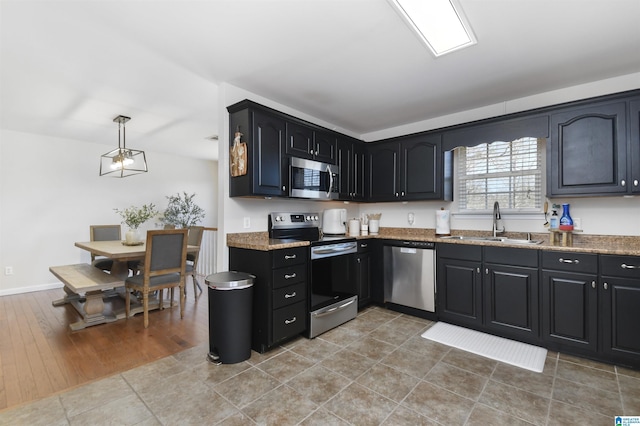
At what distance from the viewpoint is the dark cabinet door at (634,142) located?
2.34 metres

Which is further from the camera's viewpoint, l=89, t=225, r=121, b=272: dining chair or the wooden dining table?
l=89, t=225, r=121, b=272: dining chair

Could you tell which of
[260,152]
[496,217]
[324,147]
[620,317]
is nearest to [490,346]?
[620,317]

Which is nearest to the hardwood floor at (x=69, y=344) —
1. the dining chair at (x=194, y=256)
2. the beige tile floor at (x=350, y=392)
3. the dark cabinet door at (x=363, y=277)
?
the beige tile floor at (x=350, y=392)

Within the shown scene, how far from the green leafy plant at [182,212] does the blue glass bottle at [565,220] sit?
19.8 ft

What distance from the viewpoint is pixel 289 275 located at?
259 cm

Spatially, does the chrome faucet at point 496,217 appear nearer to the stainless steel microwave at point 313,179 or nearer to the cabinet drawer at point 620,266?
the cabinet drawer at point 620,266

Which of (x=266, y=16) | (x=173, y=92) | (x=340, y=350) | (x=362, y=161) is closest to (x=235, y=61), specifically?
(x=266, y=16)

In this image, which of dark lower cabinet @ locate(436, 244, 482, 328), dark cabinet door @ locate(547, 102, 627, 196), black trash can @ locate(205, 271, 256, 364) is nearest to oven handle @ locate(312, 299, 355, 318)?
black trash can @ locate(205, 271, 256, 364)

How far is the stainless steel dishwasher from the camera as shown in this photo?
10.5ft

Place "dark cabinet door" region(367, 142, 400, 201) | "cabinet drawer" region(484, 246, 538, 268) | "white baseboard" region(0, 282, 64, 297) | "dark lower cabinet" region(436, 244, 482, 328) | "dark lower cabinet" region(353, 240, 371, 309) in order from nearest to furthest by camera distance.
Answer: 1. "cabinet drawer" region(484, 246, 538, 268)
2. "dark lower cabinet" region(436, 244, 482, 328)
3. "dark lower cabinet" region(353, 240, 371, 309)
4. "dark cabinet door" region(367, 142, 400, 201)
5. "white baseboard" region(0, 282, 64, 297)

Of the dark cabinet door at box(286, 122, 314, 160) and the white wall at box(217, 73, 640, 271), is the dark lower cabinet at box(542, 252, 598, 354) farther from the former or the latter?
the dark cabinet door at box(286, 122, 314, 160)

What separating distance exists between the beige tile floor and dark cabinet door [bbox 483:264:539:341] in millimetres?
301

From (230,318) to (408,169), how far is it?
266 centimetres

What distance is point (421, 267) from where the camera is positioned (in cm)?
324
